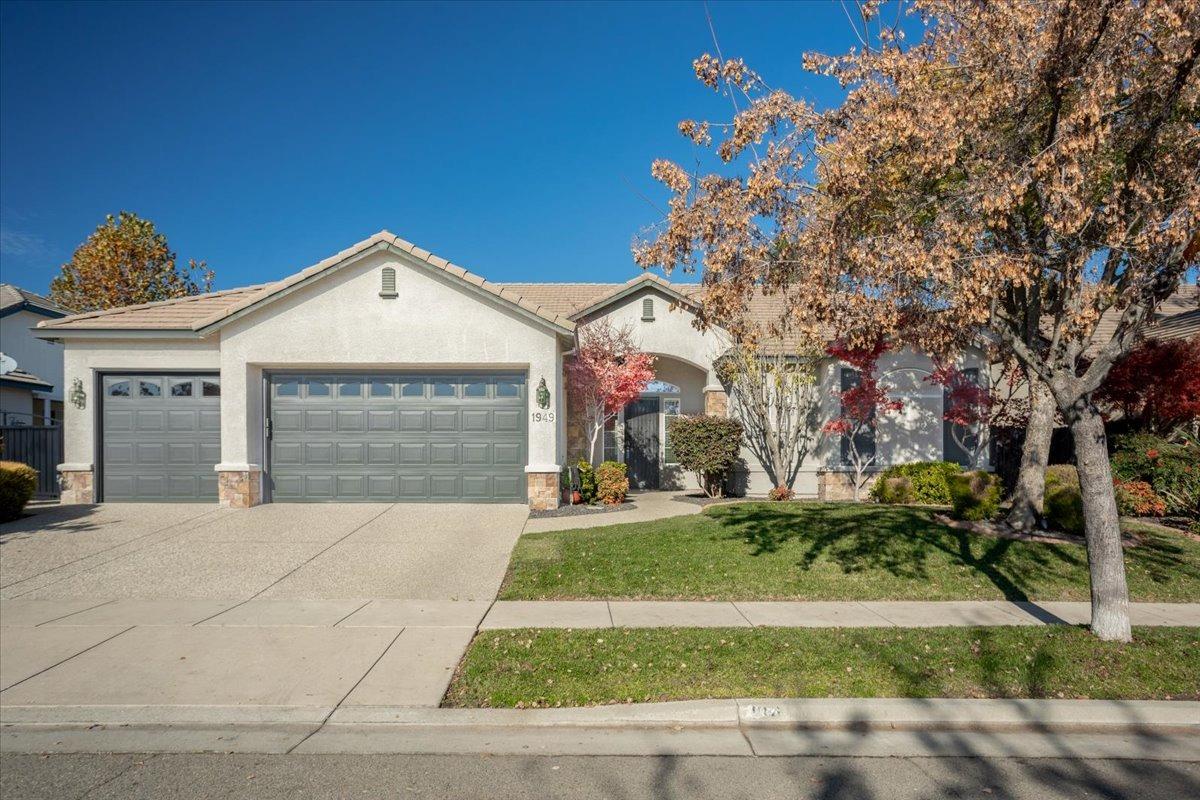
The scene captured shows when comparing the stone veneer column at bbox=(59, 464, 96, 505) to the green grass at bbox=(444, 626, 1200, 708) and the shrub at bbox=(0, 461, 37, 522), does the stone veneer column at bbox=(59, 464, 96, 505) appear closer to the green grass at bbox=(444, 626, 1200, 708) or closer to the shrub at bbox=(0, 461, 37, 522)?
the shrub at bbox=(0, 461, 37, 522)

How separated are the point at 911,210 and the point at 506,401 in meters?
8.47

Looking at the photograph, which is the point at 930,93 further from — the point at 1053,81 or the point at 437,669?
the point at 437,669

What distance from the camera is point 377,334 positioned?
13555 mm

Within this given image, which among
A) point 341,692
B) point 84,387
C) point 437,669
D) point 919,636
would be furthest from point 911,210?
point 84,387

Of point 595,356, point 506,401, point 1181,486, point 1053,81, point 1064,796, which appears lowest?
point 1064,796

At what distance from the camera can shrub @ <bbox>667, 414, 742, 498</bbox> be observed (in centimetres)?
1598

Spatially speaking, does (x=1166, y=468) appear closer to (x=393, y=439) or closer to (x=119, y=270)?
(x=393, y=439)

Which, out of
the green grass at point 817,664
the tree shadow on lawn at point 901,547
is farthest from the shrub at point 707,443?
the green grass at point 817,664

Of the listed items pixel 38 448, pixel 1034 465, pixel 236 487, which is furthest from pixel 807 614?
pixel 38 448

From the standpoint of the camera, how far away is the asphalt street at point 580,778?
13.7ft

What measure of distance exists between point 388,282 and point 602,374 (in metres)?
4.89

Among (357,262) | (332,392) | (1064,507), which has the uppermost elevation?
(357,262)

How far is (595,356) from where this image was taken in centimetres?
1603

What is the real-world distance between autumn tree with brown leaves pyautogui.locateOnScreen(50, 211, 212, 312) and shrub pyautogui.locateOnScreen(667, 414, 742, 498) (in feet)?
69.5
